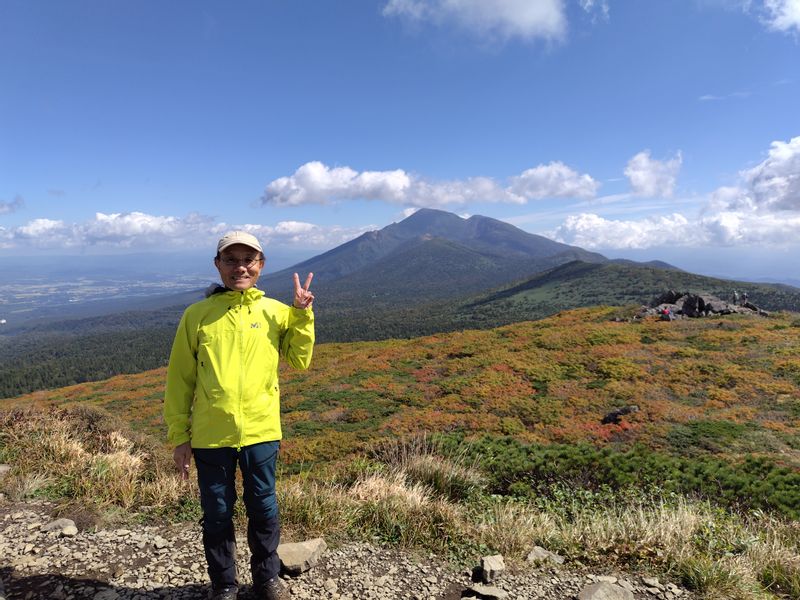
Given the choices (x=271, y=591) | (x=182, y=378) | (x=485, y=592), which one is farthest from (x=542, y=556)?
(x=182, y=378)

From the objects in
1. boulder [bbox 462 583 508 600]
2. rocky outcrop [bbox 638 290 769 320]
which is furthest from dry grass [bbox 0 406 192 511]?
rocky outcrop [bbox 638 290 769 320]

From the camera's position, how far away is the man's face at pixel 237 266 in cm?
348

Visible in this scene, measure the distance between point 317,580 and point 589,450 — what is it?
21.2 ft

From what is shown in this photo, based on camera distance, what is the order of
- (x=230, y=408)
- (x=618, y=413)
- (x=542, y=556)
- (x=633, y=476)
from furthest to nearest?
1. (x=618, y=413)
2. (x=633, y=476)
3. (x=542, y=556)
4. (x=230, y=408)

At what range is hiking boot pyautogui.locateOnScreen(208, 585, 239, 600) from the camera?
3.42 m

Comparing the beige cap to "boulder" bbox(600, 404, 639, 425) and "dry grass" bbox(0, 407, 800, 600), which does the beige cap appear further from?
"boulder" bbox(600, 404, 639, 425)

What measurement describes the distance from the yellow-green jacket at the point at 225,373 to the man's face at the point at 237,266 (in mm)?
99

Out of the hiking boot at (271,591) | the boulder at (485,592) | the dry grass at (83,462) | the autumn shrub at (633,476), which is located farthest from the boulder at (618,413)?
the dry grass at (83,462)

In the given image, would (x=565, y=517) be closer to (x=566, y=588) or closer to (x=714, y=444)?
(x=566, y=588)

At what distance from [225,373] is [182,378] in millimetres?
390

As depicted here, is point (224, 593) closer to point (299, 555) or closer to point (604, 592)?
point (299, 555)

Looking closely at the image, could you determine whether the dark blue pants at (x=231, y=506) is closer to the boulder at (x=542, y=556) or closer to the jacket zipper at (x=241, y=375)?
the jacket zipper at (x=241, y=375)

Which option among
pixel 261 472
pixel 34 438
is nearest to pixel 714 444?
pixel 261 472

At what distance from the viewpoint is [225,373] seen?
11.1 ft
